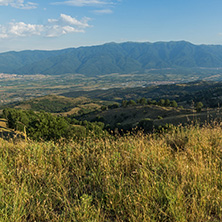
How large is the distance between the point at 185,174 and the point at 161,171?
23.6 inches

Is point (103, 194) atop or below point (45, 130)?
atop

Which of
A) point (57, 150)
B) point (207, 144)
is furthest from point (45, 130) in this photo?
point (207, 144)

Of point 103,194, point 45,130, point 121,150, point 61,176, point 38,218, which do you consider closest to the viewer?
point 38,218

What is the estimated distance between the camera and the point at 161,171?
Result: 178 inches

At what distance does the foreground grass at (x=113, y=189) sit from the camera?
3.31 metres

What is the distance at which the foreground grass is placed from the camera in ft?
10.9

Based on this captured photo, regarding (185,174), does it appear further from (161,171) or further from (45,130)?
(45,130)

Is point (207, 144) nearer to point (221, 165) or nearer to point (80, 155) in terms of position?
point (221, 165)

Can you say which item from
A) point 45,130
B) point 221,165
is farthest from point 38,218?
Result: point 45,130

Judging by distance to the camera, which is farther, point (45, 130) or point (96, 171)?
point (45, 130)

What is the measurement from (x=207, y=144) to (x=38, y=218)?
4.54 metres

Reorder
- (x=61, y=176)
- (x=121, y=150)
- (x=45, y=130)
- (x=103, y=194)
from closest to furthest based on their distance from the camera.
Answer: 1. (x=103, y=194)
2. (x=61, y=176)
3. (x=121, y=150)
4. (x=45, y=130)

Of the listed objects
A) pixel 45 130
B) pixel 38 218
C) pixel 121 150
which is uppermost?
pixel 121 150

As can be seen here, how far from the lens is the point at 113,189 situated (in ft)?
12.4
